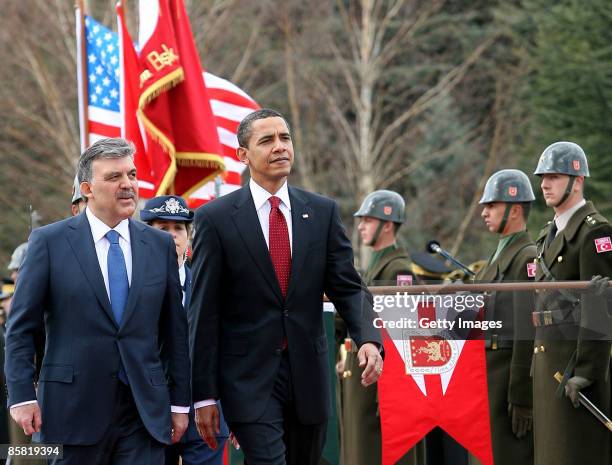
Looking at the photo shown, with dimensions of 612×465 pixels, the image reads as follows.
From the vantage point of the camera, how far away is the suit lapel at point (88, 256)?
20.6 ft

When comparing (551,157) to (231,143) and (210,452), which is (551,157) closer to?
(210,452)

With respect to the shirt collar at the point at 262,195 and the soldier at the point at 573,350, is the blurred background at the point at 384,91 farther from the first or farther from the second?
the shirt collar at the point at 262,195

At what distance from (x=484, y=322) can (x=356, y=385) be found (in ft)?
4.77

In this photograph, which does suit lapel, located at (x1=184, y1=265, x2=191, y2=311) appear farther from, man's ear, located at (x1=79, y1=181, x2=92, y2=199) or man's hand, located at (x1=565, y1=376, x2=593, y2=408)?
man's hand, located at (x1=565, y1=376, x2=593, y2=408)

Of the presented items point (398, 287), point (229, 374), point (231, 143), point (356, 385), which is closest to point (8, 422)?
point (356, 385)

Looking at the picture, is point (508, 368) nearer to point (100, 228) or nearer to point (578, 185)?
point (578, 185)

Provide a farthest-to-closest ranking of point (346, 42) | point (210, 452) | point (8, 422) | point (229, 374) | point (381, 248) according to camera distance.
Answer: point (346, 42) < point (381, 248) < point (8, 422) < point (210, 452) < point (229, 374)

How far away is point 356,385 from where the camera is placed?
9.77 meters

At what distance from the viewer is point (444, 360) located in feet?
28.7

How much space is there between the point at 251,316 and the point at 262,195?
0.68m

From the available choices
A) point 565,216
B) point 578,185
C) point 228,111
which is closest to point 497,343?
point 565,216

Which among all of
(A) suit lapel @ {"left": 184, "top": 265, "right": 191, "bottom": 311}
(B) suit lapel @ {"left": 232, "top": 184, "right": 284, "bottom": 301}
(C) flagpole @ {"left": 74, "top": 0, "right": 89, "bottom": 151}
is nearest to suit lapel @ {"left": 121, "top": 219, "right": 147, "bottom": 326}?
(B) suit lapel @ {"left": 232, "top": 184, "right": 284, "bottom": 301}

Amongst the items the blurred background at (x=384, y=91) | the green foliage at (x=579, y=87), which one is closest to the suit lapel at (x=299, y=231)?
the green foliage at (x=579, y=87)

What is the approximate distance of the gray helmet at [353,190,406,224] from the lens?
11.3m
